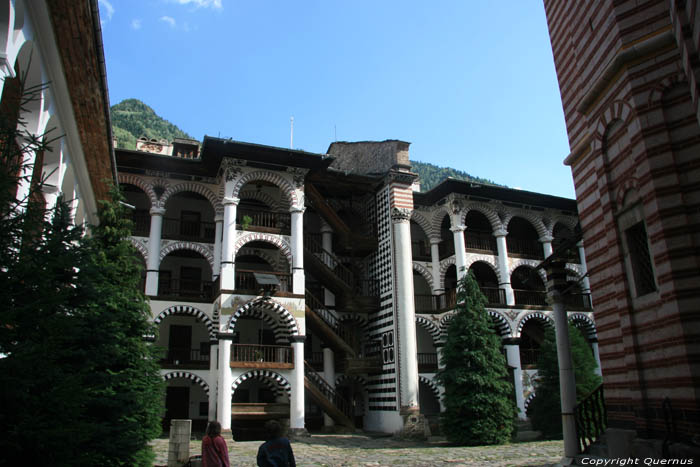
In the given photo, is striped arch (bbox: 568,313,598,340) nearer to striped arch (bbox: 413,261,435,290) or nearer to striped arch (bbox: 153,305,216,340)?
striped arch (bbox: 413,261,435,290)

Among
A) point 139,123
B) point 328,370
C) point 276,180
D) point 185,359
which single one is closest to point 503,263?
point 328,370

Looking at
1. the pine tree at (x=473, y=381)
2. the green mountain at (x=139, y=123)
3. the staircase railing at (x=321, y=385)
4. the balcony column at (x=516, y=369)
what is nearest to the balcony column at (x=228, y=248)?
the staircase railing at (x=321, y=385)

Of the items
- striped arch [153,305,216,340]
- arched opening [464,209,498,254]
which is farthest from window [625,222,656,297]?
arched opening [464,209,498,254]

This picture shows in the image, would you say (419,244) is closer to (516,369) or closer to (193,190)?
(516,369)

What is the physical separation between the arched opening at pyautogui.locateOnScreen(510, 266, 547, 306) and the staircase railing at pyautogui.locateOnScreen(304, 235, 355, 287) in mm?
7562

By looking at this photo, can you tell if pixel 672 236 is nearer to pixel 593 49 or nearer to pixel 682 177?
pixel 682 177

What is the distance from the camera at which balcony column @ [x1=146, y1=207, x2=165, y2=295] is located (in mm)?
19344

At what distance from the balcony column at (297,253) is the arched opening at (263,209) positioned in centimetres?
75

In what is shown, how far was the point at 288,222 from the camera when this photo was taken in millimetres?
21438

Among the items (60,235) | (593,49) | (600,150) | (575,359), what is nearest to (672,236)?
(600,150)

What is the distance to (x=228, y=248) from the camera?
1888cm

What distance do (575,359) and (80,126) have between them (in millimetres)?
16739

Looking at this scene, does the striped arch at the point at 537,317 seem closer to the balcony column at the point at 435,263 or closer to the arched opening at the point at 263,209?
the balcony column at the point at 435,263

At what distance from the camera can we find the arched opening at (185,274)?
72.3 ft
